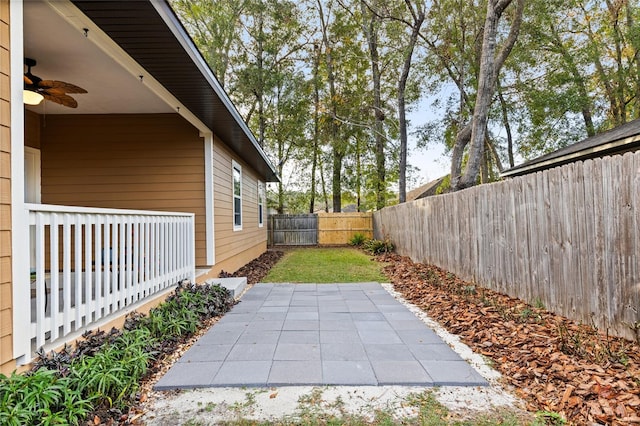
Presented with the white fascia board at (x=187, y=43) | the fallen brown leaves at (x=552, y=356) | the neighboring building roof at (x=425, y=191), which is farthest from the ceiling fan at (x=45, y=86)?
the neighboring building roof at (x=425, y=191)

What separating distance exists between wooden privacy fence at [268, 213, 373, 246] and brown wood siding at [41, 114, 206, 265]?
10.0 m

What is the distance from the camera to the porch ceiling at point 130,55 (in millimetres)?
2629

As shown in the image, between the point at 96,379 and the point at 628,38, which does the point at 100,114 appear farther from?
the point at 628,38

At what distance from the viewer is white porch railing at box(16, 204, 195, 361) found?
225 centimetres

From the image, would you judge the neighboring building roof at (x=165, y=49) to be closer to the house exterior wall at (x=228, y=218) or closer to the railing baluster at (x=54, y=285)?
the house exterior wall at (x=228, y=218)

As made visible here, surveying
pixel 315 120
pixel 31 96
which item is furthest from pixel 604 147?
pixel 315 120

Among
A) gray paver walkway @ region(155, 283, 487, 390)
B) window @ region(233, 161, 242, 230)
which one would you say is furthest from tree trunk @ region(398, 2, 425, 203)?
gray paver walkway @ region(155, 283, 487, 390)

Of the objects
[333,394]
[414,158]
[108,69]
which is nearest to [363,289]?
[333,394]

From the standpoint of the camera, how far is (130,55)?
3318 millimetres

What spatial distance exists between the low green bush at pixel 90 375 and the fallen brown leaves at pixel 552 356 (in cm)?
274

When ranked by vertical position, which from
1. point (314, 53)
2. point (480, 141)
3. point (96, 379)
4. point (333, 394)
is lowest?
point (333, 394)

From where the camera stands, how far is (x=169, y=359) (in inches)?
117

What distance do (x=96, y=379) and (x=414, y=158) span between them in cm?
1855

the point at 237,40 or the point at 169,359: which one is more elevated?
the point at 237,40
